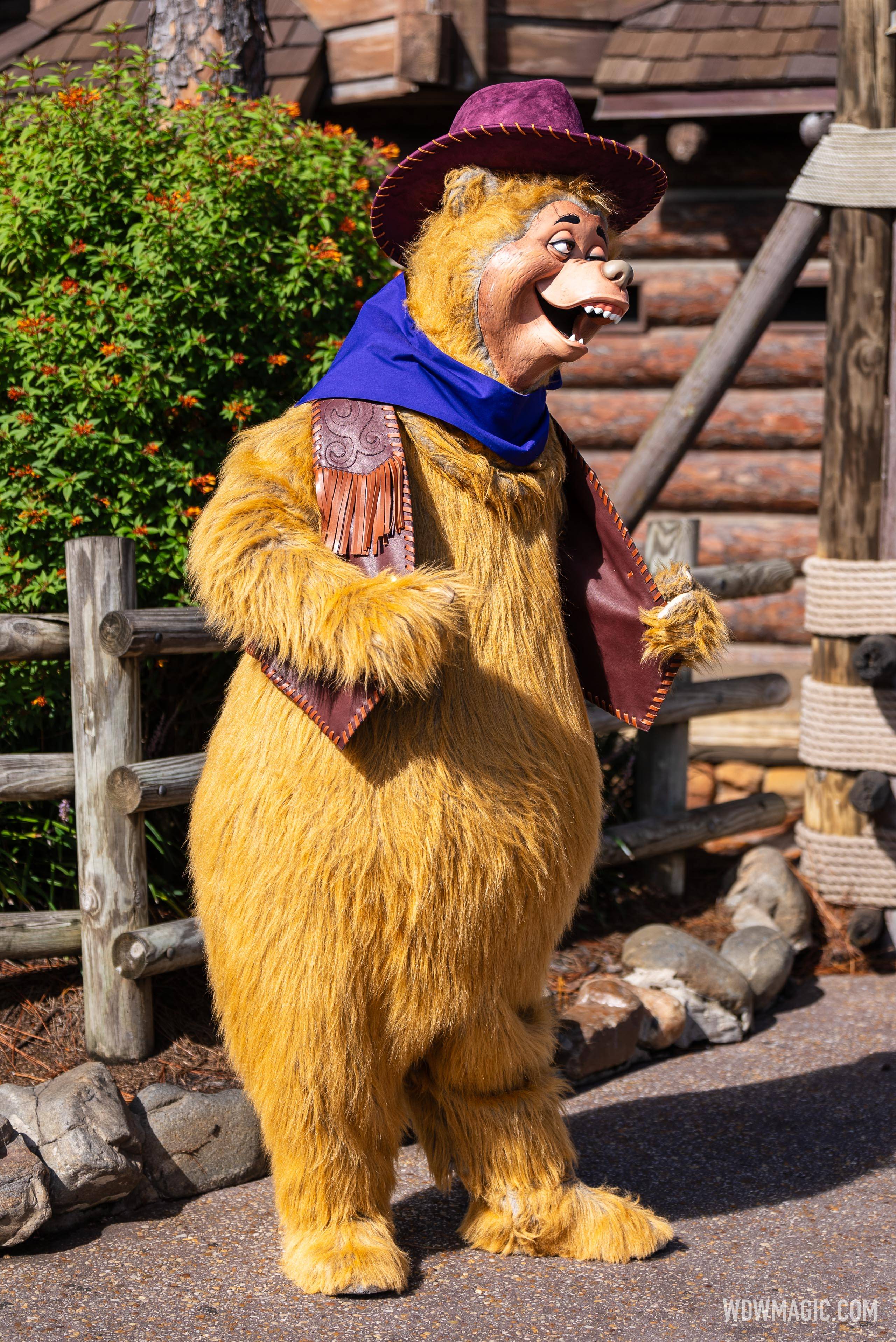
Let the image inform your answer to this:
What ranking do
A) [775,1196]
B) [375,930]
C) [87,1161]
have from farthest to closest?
1. [775,1196]
2. [87,1161]
3. [375,930]

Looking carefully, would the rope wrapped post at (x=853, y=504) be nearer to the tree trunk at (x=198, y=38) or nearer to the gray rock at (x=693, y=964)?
the gray rock at (x=693, y=964)

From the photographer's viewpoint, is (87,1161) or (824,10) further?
(824,10)

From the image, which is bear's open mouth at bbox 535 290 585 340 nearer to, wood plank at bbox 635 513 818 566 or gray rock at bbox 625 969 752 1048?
gray rock at bbox 625 969 752 1048

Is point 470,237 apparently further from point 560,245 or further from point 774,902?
point 774,902

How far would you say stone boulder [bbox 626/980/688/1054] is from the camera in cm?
355

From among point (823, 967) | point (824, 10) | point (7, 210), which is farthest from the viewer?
point (824, 10)

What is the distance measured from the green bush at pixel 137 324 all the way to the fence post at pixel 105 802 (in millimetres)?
247

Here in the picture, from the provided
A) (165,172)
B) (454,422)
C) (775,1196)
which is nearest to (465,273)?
(454,422)

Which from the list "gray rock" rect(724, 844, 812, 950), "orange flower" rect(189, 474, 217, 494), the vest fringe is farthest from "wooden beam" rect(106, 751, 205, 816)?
"gray rock" rect(724, 844, 812, 950)

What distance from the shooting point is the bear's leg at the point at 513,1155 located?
2.40 m

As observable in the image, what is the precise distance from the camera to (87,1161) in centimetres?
248

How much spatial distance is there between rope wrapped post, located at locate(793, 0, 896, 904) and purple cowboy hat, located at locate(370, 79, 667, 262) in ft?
6.23

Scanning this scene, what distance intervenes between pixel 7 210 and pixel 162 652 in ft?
3.99

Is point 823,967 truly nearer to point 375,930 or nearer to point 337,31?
point 375,930
